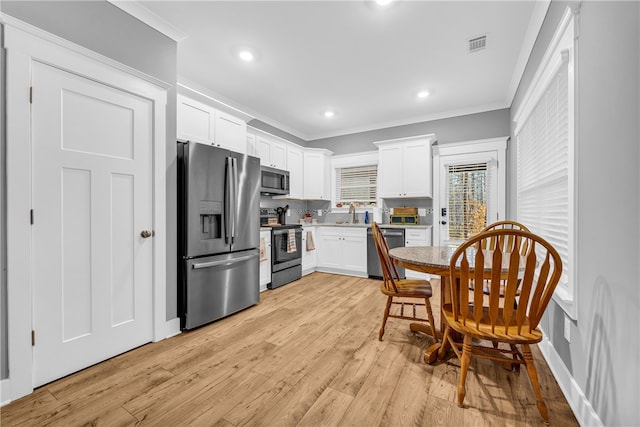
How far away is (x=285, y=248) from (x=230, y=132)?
179cm

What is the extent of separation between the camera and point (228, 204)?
2.85 metres

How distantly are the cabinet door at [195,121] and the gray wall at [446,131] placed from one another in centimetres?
292

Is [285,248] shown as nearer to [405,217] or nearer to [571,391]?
[405,217]

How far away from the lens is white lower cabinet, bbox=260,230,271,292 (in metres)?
3.73

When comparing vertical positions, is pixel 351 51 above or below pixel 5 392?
→ above

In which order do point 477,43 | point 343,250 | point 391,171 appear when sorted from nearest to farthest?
point 477,43
point 391,171
point 343,250

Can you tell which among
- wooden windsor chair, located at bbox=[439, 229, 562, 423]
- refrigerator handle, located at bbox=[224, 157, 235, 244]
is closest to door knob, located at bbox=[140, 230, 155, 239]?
refrigerator handle, located at bbox=[224, 157, 235, 244]

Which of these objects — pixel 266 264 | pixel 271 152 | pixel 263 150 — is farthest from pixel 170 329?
pixel 271 152

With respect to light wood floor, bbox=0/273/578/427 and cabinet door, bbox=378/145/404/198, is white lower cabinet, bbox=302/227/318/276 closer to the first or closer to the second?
cabinet door, bbox=378/145/404/198

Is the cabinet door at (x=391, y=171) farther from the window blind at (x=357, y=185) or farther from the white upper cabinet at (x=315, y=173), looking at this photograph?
the white upper cabinet at (x=315, y=173)

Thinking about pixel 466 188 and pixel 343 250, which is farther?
pixel 343 250

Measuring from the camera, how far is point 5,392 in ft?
5.16

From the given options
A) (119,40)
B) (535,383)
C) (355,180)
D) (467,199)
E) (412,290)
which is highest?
(119,40)

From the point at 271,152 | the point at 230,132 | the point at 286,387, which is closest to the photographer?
the point at 286,387
